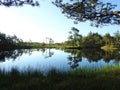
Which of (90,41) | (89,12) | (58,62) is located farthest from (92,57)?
(90,41)

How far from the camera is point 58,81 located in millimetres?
9398

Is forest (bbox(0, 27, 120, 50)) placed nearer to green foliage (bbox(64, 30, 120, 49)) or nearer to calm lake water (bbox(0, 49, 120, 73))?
green foliage (bbox(64, 30, 120, 49))

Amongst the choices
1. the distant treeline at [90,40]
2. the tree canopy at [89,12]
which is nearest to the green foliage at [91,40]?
the distant treeline at [90,40]

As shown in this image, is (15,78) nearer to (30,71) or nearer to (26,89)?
(30,71)

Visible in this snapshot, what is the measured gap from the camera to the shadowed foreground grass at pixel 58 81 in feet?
26.3

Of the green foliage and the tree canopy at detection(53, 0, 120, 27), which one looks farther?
the green foliage

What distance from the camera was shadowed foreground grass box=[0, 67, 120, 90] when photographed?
8016 millimetres

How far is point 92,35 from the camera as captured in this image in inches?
3477

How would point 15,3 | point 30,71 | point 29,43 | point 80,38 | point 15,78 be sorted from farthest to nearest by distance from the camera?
point 29,43 → point 80,38 → point 30,71 → point 15,78 → point 15,3

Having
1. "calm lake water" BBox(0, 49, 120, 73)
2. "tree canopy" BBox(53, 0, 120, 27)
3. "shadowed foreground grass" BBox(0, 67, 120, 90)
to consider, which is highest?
"tree canopy" BBox(53, 0, 120, 27)

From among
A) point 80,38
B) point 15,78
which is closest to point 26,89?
point 15,78

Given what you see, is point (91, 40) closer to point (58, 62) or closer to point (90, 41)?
point (90, 41)

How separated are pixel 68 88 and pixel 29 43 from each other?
352 feet

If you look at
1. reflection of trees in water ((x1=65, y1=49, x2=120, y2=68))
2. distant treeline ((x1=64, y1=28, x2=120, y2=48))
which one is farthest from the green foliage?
reflection of trees in water ((x1=65, y1=49, x2=120, y2=68))
